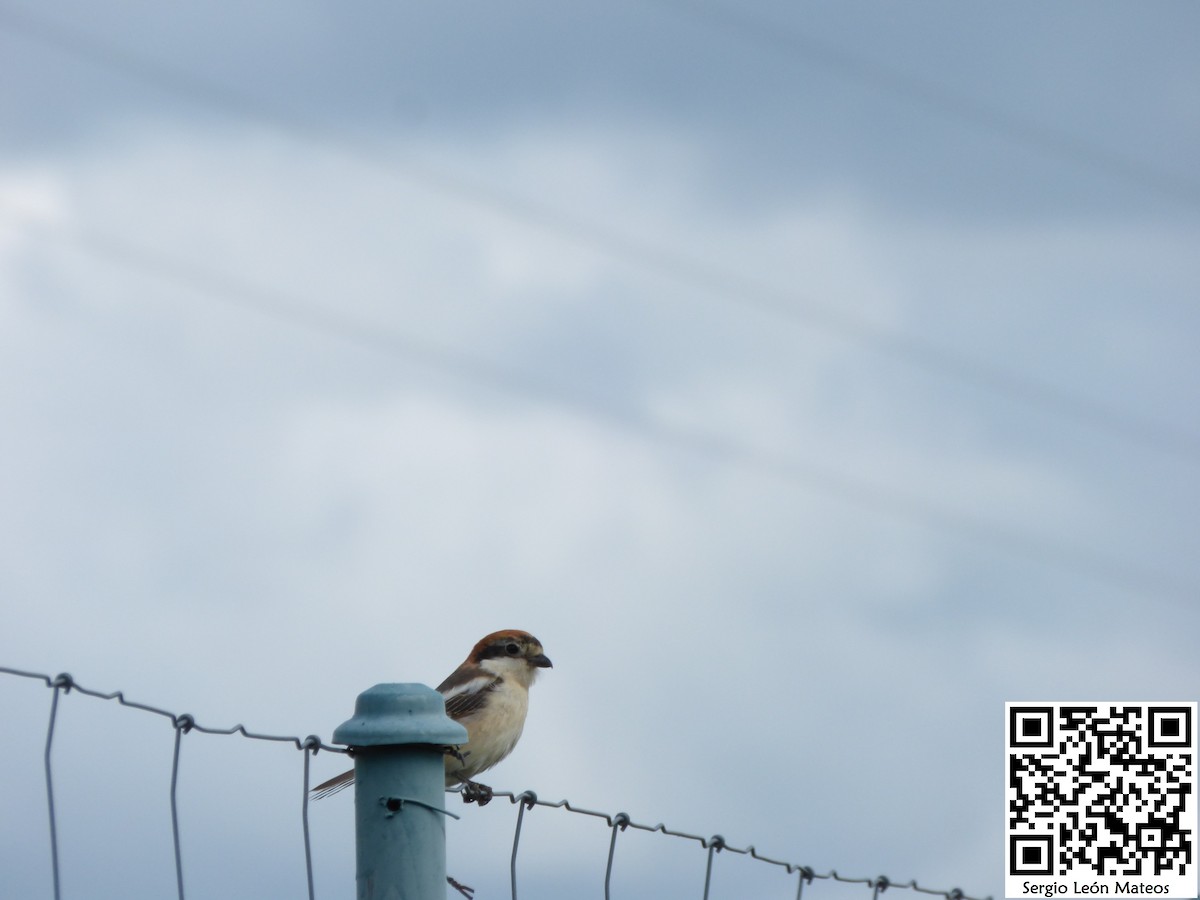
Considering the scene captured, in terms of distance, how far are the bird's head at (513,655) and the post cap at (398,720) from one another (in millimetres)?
4582

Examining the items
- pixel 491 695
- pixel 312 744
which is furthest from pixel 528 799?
pixel 491 695

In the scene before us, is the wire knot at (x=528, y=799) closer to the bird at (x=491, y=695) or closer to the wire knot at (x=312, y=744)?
the wire knot at (x=312, y=744)

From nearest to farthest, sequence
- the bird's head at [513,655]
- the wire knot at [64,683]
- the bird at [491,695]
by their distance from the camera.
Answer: the wire knot at [64,683], the bird at [491,695], the bird's head at [513,655]

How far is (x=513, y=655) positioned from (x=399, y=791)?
A: 187 inches

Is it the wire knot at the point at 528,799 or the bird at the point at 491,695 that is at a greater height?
the bird at the point at 491,695

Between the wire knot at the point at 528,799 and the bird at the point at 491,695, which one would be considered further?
the bird at the point at 491,695

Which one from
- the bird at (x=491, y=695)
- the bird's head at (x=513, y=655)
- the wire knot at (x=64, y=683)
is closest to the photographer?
the wire knot at (x=64, y=683)

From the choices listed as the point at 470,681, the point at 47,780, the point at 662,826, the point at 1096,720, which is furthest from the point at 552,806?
the point at 470,681

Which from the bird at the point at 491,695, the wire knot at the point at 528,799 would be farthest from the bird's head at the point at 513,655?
the wire knot at the point at 528,799

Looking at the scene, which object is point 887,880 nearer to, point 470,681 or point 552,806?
point 552,806

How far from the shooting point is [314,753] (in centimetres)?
349

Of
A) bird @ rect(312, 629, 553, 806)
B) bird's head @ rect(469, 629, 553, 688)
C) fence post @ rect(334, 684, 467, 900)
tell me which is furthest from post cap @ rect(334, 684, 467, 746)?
bird's head @ rect(469, 629, 553, 688)

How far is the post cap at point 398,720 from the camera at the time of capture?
10.7ft

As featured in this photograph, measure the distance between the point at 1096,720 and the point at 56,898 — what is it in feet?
14.7
